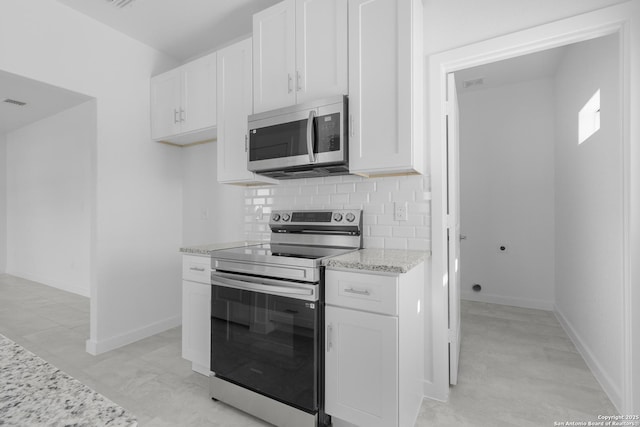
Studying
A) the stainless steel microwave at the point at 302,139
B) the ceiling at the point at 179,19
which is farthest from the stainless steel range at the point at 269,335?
the ceiling at the point at 179,19

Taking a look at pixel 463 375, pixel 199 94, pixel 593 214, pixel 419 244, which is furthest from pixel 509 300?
pixel 199 94

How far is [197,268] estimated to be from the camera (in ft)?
7.51

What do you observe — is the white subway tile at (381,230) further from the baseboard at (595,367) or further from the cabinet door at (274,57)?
the baseboard at (595,367)

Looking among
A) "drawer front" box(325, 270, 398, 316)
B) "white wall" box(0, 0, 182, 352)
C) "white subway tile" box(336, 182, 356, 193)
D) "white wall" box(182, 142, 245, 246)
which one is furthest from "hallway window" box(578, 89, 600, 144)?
"white wall" box(0, 0, 182, 352)

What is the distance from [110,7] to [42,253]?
4.76 meters

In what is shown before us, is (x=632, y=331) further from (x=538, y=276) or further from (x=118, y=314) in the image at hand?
(x=118, y=314)

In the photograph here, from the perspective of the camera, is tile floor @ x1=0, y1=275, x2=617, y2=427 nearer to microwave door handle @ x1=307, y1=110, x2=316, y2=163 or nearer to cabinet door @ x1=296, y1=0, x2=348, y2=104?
microwave door handle @ x1=307, y1=110, x2=316, y2=163

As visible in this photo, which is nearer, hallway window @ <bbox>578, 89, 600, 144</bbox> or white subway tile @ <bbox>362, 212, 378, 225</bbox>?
white subway tile @ <bbox>362, 212, 378, 225</bbox>

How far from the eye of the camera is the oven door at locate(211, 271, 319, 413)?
5.55 feet

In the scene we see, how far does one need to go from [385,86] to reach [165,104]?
2.31 m

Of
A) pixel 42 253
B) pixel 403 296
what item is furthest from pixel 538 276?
pixel 42 253

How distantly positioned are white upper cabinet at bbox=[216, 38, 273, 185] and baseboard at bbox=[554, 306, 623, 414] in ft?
9.10

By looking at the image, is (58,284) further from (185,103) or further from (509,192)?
(509,192)

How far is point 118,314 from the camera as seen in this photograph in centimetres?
296
